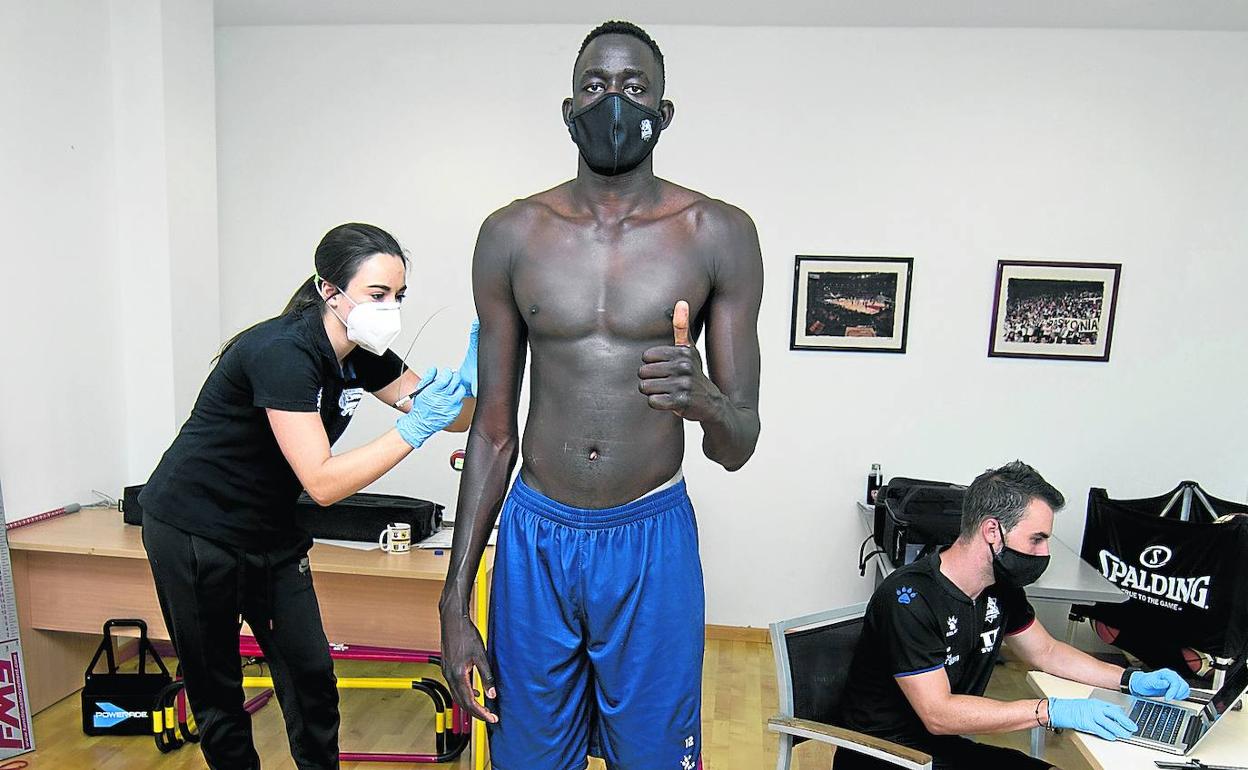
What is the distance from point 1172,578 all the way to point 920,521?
842mm

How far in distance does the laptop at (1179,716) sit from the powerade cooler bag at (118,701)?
117 inches

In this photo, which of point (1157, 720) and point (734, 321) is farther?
point (1157, 720)

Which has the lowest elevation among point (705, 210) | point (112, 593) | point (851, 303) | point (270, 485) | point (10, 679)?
point (10, 679)

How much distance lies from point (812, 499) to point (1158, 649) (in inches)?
56.6

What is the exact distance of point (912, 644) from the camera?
6.19 ft

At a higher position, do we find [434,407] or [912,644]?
[434,407]

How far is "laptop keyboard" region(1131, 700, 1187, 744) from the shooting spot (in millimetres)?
1721

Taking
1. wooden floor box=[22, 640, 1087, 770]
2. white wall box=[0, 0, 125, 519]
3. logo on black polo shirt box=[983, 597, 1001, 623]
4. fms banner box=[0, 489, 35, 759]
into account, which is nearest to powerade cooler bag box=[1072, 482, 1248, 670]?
wooden floor box=[22, 640, 1087, 770]

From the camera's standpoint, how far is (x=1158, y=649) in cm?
296

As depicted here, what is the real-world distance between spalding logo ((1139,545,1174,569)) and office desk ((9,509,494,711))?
2.32m

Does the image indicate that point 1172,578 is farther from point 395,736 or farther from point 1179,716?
point 395,736

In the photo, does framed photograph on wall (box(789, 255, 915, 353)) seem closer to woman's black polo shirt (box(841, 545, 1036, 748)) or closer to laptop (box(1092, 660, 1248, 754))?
woman's black polo shirt (box(841, 545, 1036, 748))

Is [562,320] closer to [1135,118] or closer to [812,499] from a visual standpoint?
[812,499]

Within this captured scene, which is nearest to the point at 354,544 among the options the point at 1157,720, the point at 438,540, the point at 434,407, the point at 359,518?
the point at 359,518
